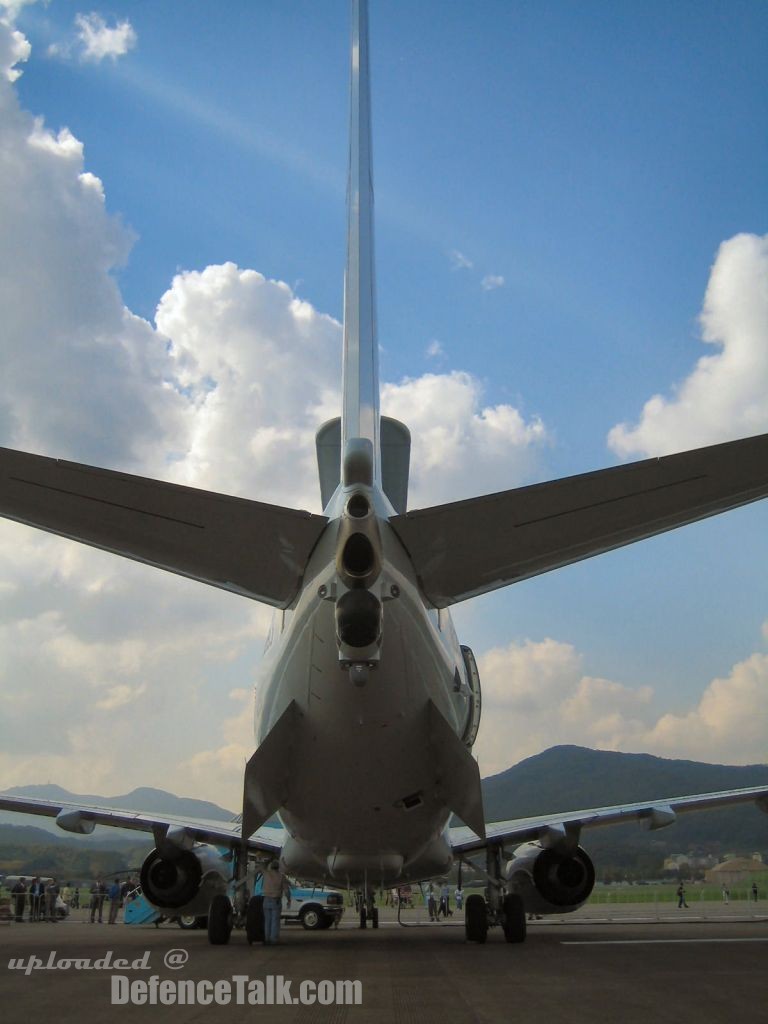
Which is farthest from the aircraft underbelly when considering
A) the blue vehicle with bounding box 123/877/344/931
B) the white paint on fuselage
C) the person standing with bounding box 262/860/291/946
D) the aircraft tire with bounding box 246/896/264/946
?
the blue vehicle with bounding box 123/877/344/931

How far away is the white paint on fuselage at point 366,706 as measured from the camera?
9.34m

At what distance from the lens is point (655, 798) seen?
Result: 508 ft

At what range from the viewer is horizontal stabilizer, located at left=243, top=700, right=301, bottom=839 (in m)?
9.77

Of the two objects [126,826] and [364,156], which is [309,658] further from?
[126,826]

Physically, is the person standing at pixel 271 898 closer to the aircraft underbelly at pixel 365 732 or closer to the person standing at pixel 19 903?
the aircraft underbelly at pixel 365 732

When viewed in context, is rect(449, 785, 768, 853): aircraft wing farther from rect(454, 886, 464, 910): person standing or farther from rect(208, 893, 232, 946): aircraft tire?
rect(454, 886, 464, 910): person standing

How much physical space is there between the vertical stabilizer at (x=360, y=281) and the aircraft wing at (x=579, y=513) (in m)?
1.17

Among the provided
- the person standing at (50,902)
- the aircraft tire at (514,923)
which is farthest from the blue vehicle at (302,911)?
the aircraft tire at (514,923)

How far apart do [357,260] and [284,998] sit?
300 inches

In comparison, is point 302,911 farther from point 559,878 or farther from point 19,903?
point 559,878

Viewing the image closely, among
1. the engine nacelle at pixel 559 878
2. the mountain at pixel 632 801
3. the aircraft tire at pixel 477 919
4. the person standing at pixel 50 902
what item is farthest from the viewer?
the mountain at pixel 632 801

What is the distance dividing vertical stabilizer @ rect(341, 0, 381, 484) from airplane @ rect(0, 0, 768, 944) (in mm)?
24

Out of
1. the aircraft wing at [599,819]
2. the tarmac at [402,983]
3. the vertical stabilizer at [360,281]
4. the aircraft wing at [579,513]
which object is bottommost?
the tarmac at [402,983]

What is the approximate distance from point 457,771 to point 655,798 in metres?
160
